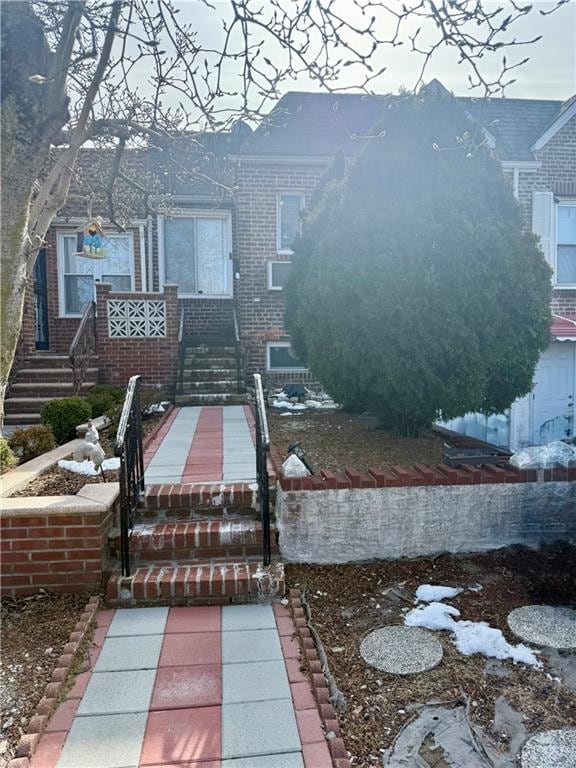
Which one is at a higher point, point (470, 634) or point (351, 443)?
point (351, 443)

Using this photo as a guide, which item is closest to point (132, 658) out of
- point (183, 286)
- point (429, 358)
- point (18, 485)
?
point (18, 485)

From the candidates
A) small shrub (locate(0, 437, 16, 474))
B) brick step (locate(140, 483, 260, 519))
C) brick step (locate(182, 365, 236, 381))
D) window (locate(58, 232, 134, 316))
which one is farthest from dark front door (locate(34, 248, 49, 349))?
brick step (locate(140, 483, 260, 519))

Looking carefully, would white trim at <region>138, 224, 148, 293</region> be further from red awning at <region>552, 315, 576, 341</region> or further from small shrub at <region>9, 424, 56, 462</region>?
red awning at <region>552, 315, 576, 341</region>

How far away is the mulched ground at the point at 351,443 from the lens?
472 centimetres

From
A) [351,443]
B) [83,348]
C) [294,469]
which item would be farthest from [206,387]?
[294,469]

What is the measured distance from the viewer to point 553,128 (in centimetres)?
1020

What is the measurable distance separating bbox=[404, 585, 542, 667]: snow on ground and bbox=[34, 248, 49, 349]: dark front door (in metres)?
9.96

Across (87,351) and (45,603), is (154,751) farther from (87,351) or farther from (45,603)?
(87,351)

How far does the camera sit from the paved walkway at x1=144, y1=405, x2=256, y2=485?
14.6ft

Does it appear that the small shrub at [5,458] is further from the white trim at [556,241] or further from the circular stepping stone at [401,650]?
the white trim at [556,241]

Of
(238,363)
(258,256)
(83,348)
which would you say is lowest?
(238,363)

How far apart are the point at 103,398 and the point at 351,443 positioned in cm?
398

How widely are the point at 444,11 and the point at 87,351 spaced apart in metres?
7.09

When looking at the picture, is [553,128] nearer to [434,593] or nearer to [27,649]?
[434,593]
